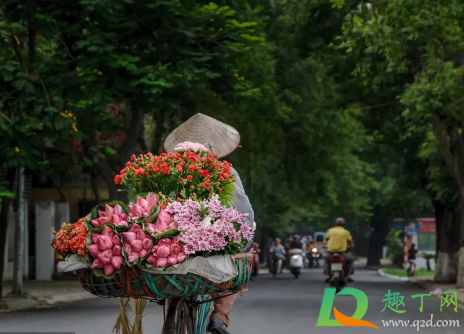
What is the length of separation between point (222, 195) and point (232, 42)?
15256mm

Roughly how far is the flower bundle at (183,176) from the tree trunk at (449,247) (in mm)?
26775

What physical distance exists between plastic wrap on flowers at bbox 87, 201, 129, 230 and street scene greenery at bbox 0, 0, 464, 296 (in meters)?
11.9

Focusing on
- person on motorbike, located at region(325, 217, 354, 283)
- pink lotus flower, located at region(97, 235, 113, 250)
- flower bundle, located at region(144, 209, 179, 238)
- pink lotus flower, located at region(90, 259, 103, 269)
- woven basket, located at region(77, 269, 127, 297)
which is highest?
flower bundle, located at region(144, 209, 179, 238)

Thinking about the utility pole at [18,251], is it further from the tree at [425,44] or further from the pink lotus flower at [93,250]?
the pink lotus flower at [93,250]

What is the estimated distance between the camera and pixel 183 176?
21.7 ft

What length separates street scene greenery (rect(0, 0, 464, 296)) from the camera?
1941cm

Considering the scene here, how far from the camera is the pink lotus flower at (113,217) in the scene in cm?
638

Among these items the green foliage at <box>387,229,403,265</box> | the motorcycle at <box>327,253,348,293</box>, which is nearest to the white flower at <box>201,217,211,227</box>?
the motorcycle at <box>327,253,348,293</box>

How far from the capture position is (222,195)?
6633 millimetres

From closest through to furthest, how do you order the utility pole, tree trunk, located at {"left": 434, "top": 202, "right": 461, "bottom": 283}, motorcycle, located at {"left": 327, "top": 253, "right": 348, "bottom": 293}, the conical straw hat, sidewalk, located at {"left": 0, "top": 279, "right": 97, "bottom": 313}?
the conical straw hat → sidewalk, located at {"left": 0, "top": 279, "right": 97, "bottom": 313} → the utility pole → motorcycle, located at {"left": 327, "top": 253, "right": 348, "bottom": 293} → tree trunk, located at {"left": 434, "top": 202, "right": 461, "bottom": 283}

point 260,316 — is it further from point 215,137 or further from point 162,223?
point 162,223

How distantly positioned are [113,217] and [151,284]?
465 mm

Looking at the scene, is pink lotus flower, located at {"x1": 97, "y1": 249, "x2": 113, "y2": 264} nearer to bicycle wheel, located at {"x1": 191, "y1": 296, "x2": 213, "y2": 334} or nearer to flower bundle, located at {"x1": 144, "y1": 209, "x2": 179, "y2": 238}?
flower bundle, located at {"x1": 144, "y1": 209, "x2": 179, "y2": 238}

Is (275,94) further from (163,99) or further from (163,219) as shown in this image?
(163,219)
